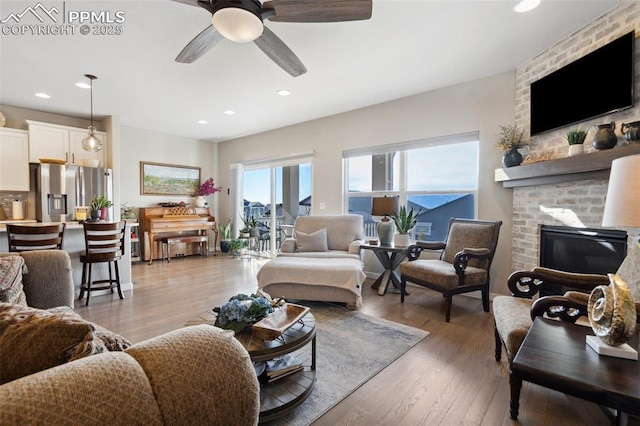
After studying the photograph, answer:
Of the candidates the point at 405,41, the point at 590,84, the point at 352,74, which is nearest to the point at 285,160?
the point at 352,74

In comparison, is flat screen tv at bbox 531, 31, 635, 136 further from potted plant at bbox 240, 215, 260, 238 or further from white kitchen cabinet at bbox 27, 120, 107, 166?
white kitchen cabinet at bbox 27, 120, 107, 166

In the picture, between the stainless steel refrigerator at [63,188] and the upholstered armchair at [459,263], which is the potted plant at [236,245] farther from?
the upholstered armchair at [459,263]

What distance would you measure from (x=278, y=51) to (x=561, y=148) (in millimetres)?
2709

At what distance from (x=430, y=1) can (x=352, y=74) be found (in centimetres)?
129

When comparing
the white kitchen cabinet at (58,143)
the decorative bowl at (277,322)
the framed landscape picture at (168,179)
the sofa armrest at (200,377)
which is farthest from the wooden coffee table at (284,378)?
the framed landscape picture at (168,179)

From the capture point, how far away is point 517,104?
10.7 ft

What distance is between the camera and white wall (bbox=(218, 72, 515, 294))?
343cm

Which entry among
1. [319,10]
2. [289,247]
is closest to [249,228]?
[289,247]

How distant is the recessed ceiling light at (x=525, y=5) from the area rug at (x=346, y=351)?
267cm

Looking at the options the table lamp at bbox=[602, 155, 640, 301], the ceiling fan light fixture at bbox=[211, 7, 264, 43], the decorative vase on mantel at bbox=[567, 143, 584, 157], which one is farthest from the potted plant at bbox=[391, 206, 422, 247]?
the ceiling fan light fixture at bbox=[211, 7, 264, 43]

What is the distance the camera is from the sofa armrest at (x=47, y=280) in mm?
1989

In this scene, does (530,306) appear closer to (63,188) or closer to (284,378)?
(284,378)

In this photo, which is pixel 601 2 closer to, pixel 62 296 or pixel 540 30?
pixel 540 30

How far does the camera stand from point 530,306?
6.63 ft
